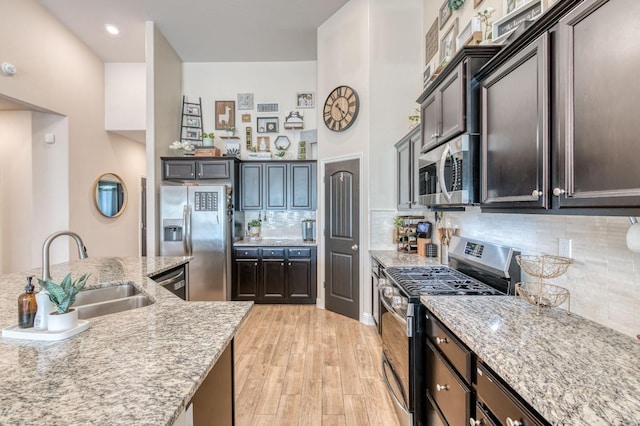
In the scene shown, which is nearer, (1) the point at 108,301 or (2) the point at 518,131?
(2) the point at 518,131

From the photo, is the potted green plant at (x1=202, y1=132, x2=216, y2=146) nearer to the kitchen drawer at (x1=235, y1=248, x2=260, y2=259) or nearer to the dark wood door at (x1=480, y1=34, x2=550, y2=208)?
the kitchen drawer at (x1=235, y1=248, x2=260, y2=259)

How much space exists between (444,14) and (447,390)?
133 inches

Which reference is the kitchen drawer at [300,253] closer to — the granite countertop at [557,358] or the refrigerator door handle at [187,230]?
the refrigerator door handle at [187,230]

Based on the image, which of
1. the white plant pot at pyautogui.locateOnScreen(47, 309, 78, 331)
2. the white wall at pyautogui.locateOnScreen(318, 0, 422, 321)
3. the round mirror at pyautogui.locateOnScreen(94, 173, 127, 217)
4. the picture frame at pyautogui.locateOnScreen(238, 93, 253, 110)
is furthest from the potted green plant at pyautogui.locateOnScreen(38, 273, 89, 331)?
the round mirror at pyautogui.locateOnScreen(94, 173, 127, 217)

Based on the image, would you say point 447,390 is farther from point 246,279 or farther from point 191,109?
point 191,109

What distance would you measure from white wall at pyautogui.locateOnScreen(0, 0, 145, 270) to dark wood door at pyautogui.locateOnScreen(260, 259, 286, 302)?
292cm

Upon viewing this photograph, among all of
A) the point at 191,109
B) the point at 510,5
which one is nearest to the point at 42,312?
the point at 510,5

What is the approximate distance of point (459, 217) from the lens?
2805mm

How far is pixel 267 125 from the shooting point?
532cm

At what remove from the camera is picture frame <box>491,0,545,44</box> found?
1.81 meters

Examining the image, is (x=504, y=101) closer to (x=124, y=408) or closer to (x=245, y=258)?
(x=124, y=408)

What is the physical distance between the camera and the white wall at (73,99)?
12.2 feet

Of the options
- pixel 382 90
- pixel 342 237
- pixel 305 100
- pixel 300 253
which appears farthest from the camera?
pixel 305 100

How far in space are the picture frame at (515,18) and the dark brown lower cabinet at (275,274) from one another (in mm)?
3361
